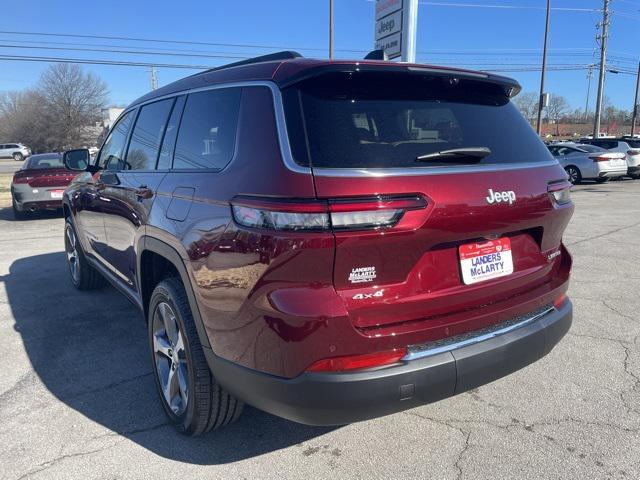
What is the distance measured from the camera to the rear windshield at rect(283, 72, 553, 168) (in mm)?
2045

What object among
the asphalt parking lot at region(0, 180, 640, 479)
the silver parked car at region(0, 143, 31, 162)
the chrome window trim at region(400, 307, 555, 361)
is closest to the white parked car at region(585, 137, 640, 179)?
the asphalt parking lot at region(0, 180, 640, 479)

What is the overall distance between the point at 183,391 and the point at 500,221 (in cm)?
186

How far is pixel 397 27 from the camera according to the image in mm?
10234

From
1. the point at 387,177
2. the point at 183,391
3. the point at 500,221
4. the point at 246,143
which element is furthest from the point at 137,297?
the point at 500,221

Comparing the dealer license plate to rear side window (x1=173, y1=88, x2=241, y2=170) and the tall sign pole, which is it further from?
the tall sign pole

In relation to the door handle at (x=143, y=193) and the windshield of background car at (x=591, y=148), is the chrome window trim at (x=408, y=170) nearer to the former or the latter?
the door handle at (x=143, y=193)

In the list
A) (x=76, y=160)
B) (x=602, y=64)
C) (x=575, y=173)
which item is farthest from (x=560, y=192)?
(x=602, y=64)

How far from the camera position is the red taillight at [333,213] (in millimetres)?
1902

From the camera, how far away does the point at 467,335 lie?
89.0 inches

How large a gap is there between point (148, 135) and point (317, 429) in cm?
225

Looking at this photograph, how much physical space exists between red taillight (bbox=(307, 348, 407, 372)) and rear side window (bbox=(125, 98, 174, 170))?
1855mm

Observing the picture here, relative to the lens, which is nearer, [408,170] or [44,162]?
[408,170]

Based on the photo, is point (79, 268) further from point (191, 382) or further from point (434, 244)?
point (434, 244)

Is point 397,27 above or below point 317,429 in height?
above
